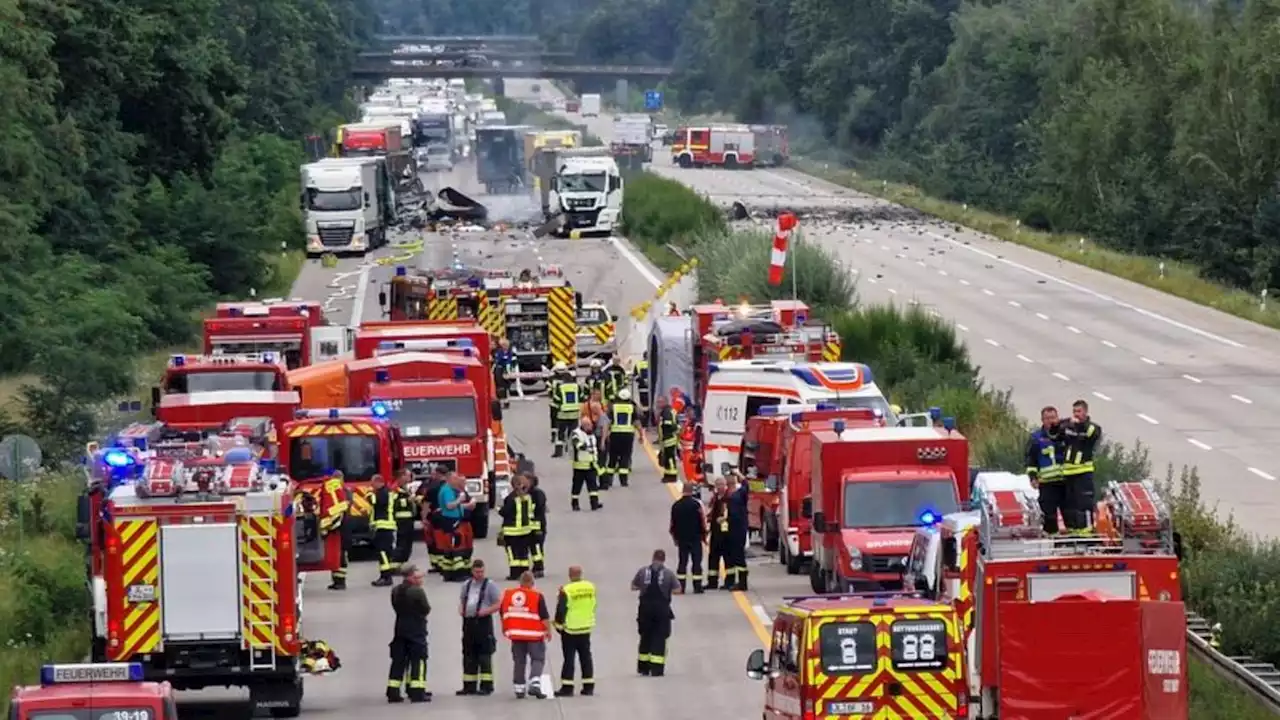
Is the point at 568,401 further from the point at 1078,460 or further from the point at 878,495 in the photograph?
the point at 1078,460

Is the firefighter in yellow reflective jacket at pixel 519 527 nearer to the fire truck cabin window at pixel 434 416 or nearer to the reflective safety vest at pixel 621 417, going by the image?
the fire truck cabin window at pixel 434 416

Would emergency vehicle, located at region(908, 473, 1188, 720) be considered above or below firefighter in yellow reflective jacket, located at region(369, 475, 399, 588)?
above

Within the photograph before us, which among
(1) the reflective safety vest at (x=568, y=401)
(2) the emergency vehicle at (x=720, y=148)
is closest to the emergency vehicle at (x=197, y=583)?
(1) the reflective safety vest at (x=568, y=401)

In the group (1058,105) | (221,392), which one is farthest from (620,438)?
(1058,105)

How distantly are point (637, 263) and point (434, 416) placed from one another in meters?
46.1

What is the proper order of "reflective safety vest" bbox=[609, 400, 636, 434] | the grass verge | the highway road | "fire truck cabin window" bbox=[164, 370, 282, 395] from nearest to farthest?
"fire truck cabin window" bbox=[164, 370, 282, 395]
"reflective safety vest" bbox=[609, 400, 636, 434]
the highway road
the grass verge

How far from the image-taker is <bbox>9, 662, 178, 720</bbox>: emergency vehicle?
1727 centimetres

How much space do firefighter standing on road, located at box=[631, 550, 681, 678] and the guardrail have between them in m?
4.92

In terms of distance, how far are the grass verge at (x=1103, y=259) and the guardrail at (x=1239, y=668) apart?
4104 centimetres

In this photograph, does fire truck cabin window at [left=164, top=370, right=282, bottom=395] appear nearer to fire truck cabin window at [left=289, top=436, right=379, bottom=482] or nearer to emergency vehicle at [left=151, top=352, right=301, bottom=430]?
emergency vehicle at [left=151, top=352, right=301, bottom=430]

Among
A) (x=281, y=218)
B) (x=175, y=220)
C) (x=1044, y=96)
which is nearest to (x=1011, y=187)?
(x=1044, y=96)

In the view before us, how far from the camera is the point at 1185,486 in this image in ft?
111

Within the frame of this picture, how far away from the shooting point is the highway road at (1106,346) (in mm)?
44875

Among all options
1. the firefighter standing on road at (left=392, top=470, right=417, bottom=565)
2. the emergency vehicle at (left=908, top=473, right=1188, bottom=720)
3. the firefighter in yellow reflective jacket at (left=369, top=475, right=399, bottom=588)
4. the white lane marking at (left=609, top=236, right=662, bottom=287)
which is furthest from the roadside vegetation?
the firefighter in yellow reflective jacket at (left=369, top=475, right=399, bottom=588)
